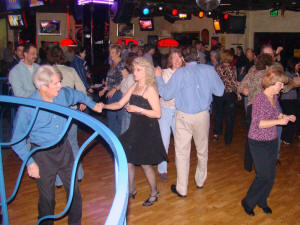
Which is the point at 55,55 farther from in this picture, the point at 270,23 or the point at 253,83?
the point at 270,23

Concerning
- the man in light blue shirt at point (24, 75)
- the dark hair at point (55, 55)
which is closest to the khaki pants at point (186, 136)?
the dark hair at point (55, 55)

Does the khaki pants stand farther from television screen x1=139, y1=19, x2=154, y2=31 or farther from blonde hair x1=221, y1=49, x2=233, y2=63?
television screen x1=139, y1=19, x2=154, y2=31

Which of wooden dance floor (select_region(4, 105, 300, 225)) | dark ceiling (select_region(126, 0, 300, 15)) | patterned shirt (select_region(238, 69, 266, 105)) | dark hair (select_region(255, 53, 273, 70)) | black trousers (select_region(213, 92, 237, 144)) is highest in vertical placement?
dark ceiling (select_region(126, 0, 300, 15))

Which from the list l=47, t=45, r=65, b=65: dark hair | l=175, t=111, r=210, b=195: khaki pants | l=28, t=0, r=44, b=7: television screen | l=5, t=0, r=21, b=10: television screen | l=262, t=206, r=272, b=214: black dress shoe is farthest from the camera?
l=28, t=0, r=44, b=7: television screen

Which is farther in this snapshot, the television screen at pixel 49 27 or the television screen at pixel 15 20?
the television screen at pixel 49 27

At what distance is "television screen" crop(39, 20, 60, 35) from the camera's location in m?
15.5

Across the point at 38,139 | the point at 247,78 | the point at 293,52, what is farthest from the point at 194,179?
the point at 293,52

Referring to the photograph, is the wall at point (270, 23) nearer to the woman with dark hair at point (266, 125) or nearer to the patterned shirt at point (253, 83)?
the patterned shirt at point (253, 83)

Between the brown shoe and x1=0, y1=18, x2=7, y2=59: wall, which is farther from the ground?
x1=0, y1=18, x2=7, y2=59: wall

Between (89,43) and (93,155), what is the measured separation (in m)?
4.69

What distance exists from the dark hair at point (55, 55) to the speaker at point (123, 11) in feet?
16.8

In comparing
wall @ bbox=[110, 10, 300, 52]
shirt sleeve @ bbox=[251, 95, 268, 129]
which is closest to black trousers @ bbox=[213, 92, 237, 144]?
shirt sleeve @ bbox=[251, 95, 268, 129]

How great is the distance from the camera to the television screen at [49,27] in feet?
50.7

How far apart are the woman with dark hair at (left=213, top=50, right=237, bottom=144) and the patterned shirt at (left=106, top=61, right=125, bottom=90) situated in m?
1.68
